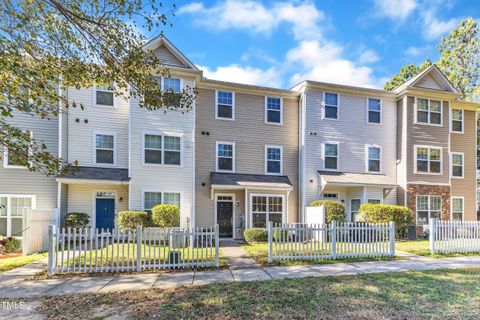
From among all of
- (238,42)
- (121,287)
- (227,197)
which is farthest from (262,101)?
(121,287)

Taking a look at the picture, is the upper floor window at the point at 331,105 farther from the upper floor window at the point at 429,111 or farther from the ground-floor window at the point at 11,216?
the ground-floor window at the point at 11,216

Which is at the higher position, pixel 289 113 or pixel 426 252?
pixel 289 113

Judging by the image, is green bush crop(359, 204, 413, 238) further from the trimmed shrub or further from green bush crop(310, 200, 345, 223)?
the trimmed shrub

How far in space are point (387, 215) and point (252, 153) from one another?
7535 millimetres

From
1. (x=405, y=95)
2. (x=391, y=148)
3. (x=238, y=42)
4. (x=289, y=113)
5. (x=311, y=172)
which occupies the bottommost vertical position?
(x=311, y=172)

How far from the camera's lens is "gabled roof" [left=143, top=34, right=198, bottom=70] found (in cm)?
1443

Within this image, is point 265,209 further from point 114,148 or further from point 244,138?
point 114,148

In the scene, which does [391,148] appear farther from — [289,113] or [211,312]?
[211,312]

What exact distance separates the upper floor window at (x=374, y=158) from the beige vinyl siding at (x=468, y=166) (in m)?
5.28

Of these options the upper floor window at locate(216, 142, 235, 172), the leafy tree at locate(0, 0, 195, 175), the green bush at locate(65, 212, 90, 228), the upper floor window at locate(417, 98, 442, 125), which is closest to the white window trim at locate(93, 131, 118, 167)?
the green bush at locate(65, 212, 90, 228)

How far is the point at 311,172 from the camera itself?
16547 mm

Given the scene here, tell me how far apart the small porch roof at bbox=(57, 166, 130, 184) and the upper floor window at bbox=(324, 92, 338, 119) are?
1133cm

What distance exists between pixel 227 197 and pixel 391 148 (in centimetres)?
1042

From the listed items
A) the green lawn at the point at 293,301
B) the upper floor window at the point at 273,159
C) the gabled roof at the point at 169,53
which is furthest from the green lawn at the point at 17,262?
the upper floor window at the point at 273,159
